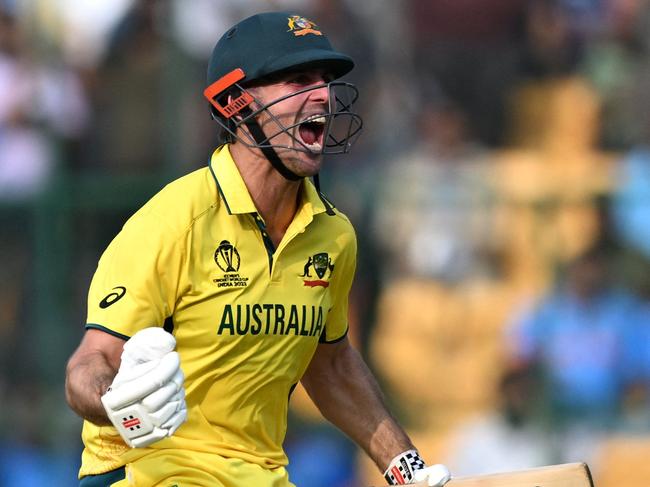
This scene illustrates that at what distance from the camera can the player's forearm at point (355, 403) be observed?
4.51 m

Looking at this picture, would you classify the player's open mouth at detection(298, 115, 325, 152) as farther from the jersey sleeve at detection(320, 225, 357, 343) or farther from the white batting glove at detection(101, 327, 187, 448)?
the white batting glove at detection(101, 327, 187, 448)

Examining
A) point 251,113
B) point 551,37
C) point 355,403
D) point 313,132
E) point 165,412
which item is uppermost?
point 551,37

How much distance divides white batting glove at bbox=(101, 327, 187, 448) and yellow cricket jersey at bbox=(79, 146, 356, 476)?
1.64ft

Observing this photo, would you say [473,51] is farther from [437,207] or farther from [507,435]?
[507,435]

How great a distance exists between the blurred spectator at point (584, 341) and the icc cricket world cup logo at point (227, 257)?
433 centimetres

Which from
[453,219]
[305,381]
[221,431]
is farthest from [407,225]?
[221,431]

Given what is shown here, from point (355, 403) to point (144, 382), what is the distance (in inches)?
56.5

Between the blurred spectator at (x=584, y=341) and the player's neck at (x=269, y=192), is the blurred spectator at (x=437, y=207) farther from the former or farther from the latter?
the player's neck at (x=269, y=192)

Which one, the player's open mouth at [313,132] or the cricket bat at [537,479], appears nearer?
the cricket bat at [537,479]

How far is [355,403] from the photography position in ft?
15.0

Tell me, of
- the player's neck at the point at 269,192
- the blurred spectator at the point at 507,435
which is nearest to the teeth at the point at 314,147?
the player's neck at the point at 269,192

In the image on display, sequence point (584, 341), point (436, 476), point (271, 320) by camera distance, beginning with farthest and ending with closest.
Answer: point (584, 341), point (271, 320), point (436, 476)

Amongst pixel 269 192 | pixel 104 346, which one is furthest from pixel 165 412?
pixel 269 192

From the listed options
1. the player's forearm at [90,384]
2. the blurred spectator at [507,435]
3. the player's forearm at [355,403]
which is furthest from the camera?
the blurred spectator at [507,435]
